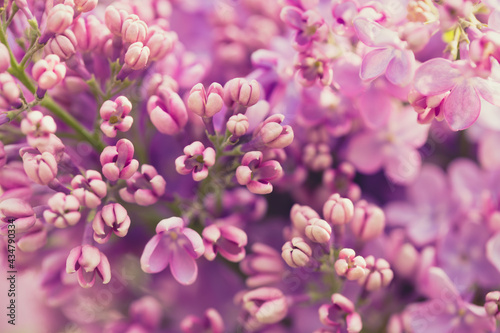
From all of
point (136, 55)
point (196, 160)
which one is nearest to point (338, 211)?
point (196, 160)

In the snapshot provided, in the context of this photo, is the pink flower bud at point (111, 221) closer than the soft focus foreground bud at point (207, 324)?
Yes

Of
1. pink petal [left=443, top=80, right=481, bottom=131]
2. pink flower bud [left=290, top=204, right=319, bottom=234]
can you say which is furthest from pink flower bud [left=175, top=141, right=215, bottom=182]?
pink petal [left=443, top=80, right=481, bottom=131]

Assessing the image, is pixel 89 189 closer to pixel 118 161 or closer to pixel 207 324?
pixel 118 161

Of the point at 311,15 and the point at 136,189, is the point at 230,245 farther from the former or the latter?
the point at 311,15

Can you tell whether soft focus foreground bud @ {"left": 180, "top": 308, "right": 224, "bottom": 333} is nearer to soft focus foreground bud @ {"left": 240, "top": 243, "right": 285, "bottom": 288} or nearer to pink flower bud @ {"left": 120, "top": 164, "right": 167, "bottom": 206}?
soft focus foreground bud @ {"left": 240, "top": 243, "right": 285, "bottom": 288}

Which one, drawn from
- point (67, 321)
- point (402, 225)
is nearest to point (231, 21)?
point (402, 225)

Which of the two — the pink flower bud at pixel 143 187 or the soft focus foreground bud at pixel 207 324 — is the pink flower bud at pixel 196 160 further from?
the soft focus foreground bud at pixel 207 324

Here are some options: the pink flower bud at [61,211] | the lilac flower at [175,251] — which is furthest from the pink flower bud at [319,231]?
the pink flower bud at [61,211]
